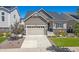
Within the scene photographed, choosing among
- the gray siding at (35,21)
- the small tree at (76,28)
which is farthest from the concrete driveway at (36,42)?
the small tree at (76,28)

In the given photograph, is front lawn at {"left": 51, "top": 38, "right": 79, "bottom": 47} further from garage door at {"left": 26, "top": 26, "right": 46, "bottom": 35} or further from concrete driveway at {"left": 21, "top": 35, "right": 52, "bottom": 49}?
garage door at {"left": 26, "top": 26, "right": 46, "bottom": 35}

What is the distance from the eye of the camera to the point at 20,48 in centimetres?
1390

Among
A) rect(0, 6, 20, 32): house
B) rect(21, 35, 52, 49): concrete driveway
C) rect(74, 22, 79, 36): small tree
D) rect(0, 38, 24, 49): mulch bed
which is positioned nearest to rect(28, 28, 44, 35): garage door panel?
rect(21, 35, 52, 49): concrete driveway

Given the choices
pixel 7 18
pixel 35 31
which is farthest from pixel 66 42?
pixel 7 18

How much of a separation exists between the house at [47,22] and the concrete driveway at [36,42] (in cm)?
29

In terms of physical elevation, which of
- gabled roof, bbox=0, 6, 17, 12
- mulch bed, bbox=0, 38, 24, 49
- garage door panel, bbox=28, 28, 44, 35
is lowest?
mulch bed, bbox=0, 38, 24, 49

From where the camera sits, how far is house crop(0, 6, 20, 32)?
13.9m

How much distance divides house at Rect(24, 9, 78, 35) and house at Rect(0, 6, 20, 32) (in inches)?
23.6

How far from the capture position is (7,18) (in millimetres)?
14039

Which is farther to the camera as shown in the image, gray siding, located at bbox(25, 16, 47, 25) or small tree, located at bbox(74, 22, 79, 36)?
gray siding, located at bbox(25, 16, 47, 25)

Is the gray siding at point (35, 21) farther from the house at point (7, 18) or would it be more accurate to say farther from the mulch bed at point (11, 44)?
the mulch bed at point (11, 44)

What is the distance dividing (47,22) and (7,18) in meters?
2.20
